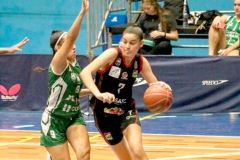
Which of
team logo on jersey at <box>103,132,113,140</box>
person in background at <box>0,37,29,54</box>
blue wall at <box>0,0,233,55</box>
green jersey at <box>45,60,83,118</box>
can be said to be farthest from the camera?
blue wall at <box>0,0,233,55</box>

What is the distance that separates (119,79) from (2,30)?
9.66 m

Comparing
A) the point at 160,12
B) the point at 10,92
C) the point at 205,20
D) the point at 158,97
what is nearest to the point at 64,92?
the point at 158,97

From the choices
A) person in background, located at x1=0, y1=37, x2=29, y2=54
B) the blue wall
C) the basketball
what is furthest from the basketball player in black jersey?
the blue wall

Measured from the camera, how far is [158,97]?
5797mm

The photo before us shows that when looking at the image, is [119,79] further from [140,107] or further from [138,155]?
[140,107]

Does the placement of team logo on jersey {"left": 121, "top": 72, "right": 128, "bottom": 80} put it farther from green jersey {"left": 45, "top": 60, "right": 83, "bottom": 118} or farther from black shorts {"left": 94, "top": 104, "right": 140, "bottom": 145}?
green jersey {"left": 45, "top": 60, "right": 83, "bottom": 118}

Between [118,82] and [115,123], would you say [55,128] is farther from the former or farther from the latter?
[118,82]

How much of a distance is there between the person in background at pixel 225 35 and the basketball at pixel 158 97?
4710 mm

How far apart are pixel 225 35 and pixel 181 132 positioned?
2509mm

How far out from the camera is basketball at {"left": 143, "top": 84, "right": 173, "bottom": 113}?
5805 millimetres

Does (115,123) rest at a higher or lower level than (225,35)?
higher

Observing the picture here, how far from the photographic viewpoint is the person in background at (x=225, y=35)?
10.4 metres

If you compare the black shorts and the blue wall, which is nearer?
the black shorts

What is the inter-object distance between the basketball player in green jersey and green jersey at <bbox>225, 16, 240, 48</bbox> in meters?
5.63
